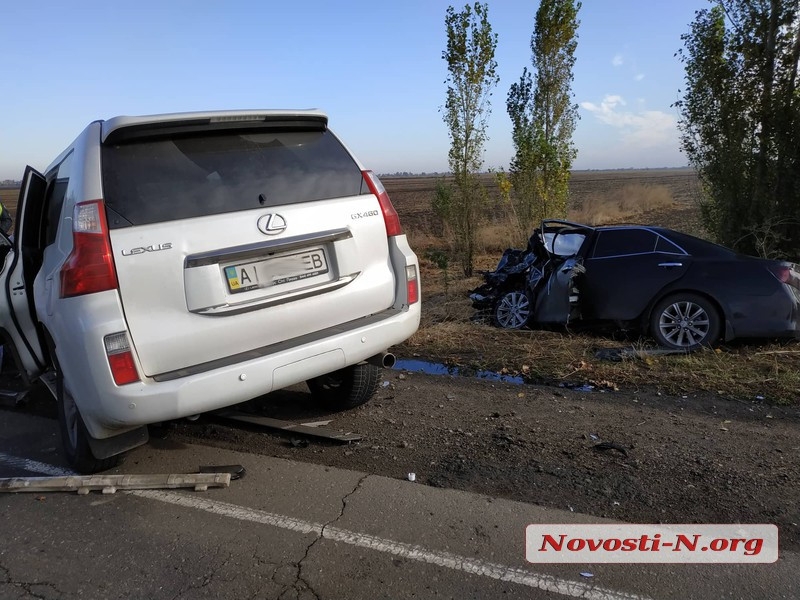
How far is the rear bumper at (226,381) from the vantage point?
3.18m

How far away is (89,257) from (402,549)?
217 cm

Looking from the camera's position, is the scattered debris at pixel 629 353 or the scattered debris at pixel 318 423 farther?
the scattered debris at pixel 629 353

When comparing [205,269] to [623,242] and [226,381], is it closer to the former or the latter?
[226,381]

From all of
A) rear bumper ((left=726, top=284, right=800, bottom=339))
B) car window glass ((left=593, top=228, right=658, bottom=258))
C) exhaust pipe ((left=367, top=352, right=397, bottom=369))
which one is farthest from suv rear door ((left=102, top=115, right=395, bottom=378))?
rear bumper ((left=726, top=284, right=800, bottom=339))

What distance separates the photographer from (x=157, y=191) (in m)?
3.39

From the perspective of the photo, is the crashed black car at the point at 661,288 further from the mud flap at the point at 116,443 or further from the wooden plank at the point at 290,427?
the mud flap at the point at 116,443

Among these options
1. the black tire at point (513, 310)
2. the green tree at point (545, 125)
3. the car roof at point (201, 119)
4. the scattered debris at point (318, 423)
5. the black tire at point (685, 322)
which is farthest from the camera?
the green tree at point (545, 125)

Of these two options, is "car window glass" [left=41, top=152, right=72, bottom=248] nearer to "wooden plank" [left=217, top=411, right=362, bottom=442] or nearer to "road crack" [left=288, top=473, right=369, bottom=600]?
"wooden plank" [left=217, top=411, right=362, bottom=442]

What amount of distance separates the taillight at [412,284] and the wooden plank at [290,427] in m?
1.05

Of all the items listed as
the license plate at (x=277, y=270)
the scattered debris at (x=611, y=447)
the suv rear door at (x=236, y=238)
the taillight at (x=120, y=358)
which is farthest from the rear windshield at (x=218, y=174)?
the scattered debris at (x=611, y=447)

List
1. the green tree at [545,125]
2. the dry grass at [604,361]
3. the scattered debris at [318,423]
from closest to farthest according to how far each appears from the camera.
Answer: the scattered debris at [318,423] < the dry grass at [604,361] < the green tree at [545,125]

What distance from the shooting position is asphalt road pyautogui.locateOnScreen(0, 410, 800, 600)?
8.72 feet

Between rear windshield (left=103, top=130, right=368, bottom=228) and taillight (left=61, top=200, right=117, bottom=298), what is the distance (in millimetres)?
78

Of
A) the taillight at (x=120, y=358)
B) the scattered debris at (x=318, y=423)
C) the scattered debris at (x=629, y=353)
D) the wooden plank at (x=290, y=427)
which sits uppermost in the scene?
the taillight at (x=120, y=358)
